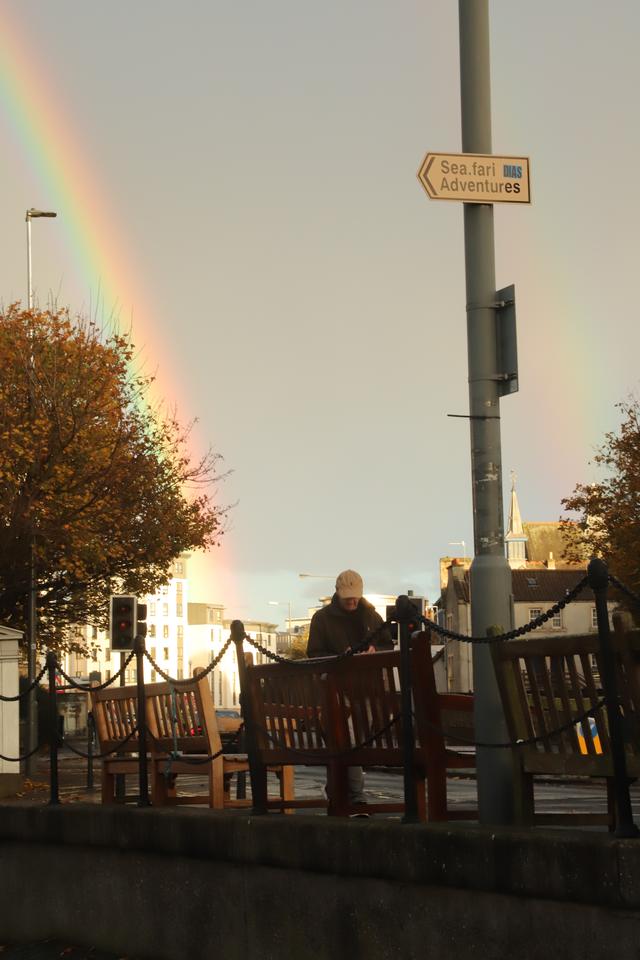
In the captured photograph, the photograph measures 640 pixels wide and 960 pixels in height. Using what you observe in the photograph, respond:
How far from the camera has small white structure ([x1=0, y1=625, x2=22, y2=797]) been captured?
20797 mm

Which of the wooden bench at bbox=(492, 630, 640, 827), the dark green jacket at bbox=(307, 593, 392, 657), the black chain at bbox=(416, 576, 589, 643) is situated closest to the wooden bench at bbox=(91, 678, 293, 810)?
the dark green jacket at bbox=(307, 593, 392, 657)

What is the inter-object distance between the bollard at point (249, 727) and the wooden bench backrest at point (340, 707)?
37mm

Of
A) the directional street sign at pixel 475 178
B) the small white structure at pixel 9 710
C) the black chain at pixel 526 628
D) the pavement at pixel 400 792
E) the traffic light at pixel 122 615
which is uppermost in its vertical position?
the directional street sign at pixel 475 178

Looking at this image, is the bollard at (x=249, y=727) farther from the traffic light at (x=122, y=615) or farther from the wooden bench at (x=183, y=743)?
the traffic light at (x=122, y=615)

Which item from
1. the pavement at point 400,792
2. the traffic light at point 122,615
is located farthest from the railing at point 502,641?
the traffic light at point 122,615

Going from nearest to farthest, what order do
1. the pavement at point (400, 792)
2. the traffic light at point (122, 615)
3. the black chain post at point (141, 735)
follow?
the black chain post at point (141, 735), the pavement at point (400, 792), the traffic light at point (122, 615)

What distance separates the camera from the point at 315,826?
7391 mm

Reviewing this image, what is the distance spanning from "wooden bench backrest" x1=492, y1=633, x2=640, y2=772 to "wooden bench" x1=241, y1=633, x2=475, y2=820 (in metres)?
0.66

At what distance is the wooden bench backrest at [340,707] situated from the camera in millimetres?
7500

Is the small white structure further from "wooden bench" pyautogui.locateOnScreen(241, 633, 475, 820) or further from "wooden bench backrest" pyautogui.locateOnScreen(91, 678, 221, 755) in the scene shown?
"wooden bench" pyautogui.locateOnScreen(241, 633, 475, 820)

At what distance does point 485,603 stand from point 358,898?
6.17 ft

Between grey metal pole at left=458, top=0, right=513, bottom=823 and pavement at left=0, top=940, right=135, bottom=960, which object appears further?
pavement at left=0, top=940, right=135, bottom=960

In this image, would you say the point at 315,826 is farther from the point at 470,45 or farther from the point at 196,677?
the point at 470,45

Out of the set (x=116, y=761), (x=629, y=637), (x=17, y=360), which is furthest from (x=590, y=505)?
(x=629, y=637)
